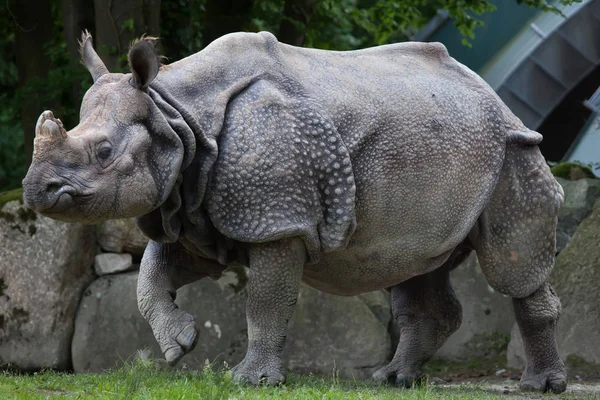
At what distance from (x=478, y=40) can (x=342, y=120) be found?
1081 cm

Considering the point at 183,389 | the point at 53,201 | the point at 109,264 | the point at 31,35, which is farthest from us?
the point at 31,35

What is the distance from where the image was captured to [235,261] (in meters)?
7.09

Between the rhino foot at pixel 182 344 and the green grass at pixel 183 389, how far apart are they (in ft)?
0.45

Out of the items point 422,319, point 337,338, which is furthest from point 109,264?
point 422,319

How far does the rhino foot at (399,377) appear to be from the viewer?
8047 mm

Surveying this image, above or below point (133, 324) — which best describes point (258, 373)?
above

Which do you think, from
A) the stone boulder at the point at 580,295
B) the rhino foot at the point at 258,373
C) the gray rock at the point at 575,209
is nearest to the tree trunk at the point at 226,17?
the gray rock at the point at 575,209

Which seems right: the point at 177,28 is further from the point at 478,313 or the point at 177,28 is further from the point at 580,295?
the point at 580,295

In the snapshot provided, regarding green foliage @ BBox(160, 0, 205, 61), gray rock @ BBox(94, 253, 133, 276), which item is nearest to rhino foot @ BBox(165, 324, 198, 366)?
gray rock @ BBox(94, 253, 133, 276)

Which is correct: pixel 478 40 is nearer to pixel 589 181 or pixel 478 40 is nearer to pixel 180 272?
pixel 589 181

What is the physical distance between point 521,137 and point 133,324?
13.3 ft

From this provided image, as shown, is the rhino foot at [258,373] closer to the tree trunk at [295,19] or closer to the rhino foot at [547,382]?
the rhino foot at [547,382]

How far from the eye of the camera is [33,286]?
32.3ft

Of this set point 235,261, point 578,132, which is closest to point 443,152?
point 235,261
